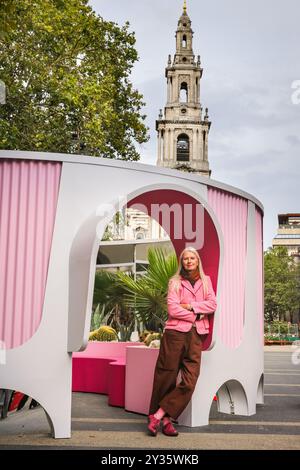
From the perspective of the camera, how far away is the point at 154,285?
10.2m

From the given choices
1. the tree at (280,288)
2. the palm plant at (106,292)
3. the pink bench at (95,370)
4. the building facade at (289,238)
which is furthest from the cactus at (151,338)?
the building facade at (289,238)

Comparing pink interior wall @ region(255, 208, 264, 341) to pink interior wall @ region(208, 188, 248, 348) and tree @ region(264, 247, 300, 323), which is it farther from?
tree @ region(264, 247, 300, 323)

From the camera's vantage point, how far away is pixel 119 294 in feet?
51.3

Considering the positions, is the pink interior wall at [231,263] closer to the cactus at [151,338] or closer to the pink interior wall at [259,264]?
the pink interior wall at [259,264]

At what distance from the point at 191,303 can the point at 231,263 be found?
1214mm

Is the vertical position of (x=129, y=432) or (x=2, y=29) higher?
(x=2, y=29)

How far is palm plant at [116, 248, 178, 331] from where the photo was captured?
9620 millimetres

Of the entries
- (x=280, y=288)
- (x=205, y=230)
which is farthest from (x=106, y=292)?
(x=280, y=288)

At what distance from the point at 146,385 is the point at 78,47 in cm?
1412

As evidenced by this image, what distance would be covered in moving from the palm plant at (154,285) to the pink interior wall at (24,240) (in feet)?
11.6

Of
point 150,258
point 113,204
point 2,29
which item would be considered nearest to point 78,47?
point 150,258

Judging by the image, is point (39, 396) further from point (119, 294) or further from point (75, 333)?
point (119, 294)

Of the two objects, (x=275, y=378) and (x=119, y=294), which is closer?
(x=275, y=378)

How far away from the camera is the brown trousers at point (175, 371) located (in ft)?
20.4
